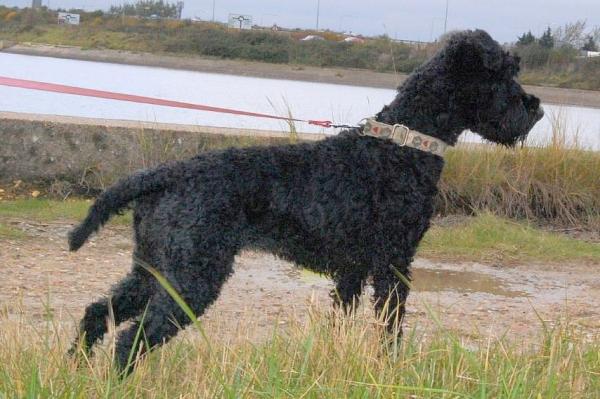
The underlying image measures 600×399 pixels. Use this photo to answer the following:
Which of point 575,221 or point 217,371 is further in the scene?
point 575,221

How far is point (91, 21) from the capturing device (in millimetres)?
24953

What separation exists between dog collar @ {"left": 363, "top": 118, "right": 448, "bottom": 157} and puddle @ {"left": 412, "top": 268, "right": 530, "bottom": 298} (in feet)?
7.15

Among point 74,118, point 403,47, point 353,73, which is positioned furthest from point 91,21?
point 74,118

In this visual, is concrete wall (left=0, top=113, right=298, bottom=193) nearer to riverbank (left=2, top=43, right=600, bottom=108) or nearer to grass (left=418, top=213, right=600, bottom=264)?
grass (left=418, top=213, right=600, bottom=264)

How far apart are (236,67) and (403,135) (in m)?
17.5

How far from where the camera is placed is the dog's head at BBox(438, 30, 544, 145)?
521 cm

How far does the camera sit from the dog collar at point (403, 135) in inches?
200

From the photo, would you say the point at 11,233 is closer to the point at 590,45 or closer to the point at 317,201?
the point at 317,201

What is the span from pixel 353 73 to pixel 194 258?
18.6 m

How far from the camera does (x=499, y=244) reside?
28.4 feet

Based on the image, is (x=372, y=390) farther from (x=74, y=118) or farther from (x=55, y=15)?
(x=55, y=15)

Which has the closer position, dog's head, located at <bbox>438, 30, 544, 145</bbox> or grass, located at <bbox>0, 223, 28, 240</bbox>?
dog's head, located at <bbox>438, 30, 544, 145</bbox>

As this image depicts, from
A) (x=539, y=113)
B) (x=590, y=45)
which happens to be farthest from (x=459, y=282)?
(x=590, y=45)

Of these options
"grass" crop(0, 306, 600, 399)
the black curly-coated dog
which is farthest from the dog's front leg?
"grass" crop(0, 306, 600, 399)
